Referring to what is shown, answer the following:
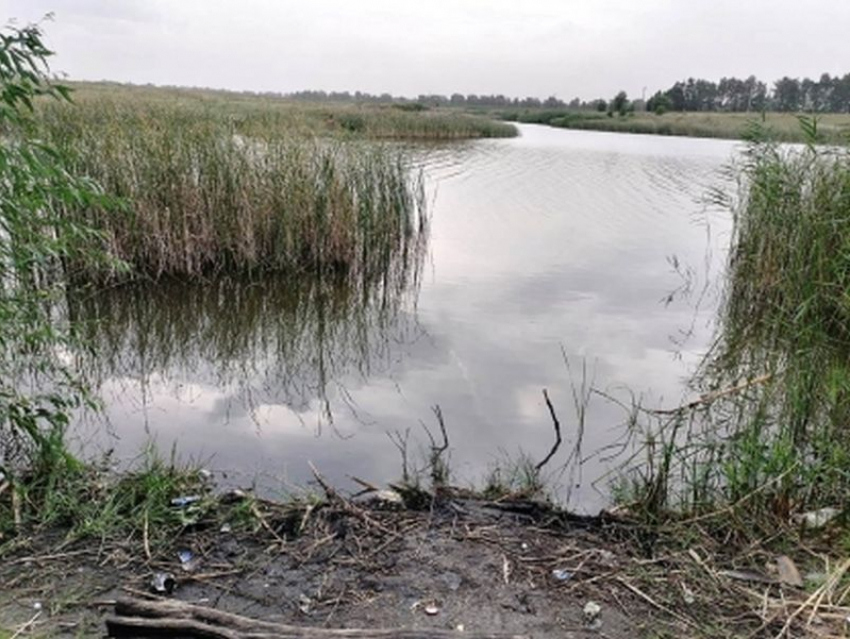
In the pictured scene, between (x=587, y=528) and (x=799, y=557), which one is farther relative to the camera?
(x=587, y=528)

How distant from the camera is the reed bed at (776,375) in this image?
9.93 feet

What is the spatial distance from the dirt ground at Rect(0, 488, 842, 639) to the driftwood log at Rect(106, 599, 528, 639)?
0.12 metres

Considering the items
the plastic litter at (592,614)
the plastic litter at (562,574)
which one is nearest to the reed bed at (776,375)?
the plastic litter at (562,574)

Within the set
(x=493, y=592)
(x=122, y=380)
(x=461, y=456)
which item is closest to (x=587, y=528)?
(x=493, y=592)

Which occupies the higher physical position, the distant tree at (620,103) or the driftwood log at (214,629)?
the distant tree at (620,103)

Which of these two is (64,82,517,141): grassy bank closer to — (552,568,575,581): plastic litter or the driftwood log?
the driftwood log

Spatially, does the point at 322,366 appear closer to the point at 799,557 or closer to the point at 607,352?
the point at 607,352

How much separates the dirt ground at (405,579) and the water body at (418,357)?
821 mm

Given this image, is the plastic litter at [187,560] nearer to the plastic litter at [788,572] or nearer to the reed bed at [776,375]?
the reed bed at [776,375]

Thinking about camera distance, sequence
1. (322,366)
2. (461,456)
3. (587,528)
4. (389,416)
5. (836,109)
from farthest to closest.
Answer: (836,109), (322,366), (389,416), (461,456), (587,528)

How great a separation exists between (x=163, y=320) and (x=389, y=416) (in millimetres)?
2773

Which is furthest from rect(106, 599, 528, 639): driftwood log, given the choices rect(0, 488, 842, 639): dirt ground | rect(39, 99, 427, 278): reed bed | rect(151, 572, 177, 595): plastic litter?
rect(39, 99, 427, 278): reed bed

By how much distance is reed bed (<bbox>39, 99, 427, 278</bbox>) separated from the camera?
673cm

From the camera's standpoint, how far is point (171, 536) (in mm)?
2693
